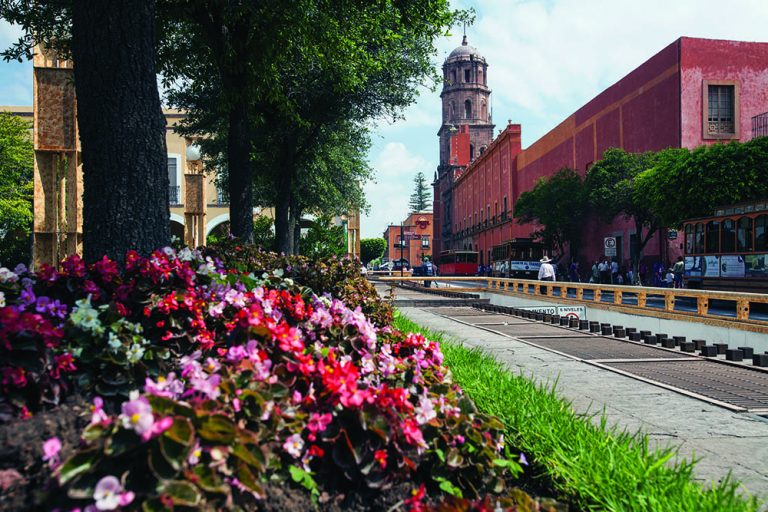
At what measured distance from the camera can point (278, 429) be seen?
6.72ft

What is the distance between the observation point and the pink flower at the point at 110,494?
4.92 ft

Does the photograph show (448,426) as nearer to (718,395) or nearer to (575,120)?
(718,395)

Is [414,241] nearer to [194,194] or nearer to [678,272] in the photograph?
[678,272]

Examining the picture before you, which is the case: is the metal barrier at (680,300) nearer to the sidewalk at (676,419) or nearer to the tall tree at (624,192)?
the sidewalk at (676,419)

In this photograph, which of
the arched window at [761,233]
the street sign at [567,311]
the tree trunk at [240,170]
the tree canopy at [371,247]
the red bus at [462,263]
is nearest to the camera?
the tree trunk at [240,170]

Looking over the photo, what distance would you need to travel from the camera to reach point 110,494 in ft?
4.99

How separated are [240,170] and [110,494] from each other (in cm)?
990

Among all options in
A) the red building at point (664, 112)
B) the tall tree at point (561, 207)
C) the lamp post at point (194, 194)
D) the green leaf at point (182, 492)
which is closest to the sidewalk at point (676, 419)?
the green leaf at point (182, 492)

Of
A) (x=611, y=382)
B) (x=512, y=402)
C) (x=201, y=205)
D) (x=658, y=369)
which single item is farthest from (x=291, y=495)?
(x=201, y=205)

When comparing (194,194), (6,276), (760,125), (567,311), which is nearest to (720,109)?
(760,125)

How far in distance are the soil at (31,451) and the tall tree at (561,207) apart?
35.7 meters

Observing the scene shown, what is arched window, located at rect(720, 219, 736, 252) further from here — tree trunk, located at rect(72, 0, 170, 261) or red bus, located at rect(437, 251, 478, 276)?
red bus, located at rect(437, 251, 478, 276)

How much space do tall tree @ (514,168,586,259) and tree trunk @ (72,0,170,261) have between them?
111ft

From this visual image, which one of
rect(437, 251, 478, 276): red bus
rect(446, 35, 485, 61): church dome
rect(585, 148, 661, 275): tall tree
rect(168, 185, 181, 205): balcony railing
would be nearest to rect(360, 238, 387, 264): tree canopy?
rect(437, 251, 478, 276): red bus
